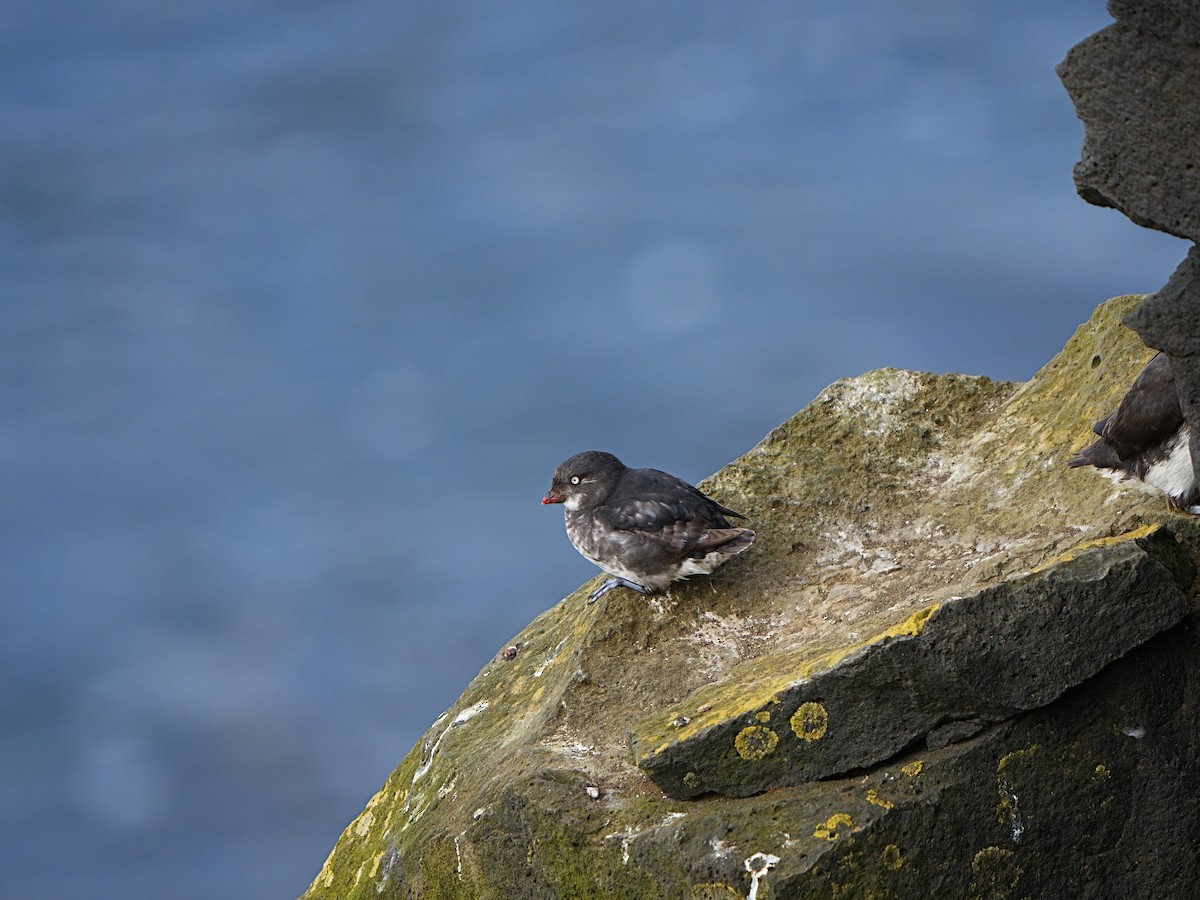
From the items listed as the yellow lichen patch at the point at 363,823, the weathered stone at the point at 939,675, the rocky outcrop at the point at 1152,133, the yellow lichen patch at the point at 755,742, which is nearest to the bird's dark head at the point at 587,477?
the weathered stone at the point at 939,675

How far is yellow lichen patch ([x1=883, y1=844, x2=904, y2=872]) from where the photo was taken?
24.2 feet

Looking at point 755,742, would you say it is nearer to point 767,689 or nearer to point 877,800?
point 767,689

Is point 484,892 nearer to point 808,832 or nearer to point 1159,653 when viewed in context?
point 808,832

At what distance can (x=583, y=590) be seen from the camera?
36.3 ft

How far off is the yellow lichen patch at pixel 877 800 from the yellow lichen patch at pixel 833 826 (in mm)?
142

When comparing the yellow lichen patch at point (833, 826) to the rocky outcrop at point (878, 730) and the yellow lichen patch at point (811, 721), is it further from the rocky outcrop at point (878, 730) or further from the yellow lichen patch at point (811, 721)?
the yellow lichen patch at point (811, 721)

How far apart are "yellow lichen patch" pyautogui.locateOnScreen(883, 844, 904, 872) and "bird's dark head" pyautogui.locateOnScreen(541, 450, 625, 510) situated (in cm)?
307

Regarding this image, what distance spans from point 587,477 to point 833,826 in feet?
10.1

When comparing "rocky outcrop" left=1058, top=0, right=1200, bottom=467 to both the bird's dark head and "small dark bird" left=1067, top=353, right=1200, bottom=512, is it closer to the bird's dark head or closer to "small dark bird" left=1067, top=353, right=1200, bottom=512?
"small dark bird" left=1067, top=353, right=1200, bottom=512

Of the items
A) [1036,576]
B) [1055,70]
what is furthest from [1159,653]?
[1055,70]

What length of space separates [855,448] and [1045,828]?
342 cm

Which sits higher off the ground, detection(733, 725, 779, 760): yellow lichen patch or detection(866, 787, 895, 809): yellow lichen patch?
detection(733, 725, 779, 760): yellow lichen patch

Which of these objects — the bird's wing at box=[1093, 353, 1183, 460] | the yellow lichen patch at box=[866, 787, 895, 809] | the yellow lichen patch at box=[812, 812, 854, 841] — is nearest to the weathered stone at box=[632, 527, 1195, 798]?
the yellow lichen patch at box=[866, 787, 895, 809]

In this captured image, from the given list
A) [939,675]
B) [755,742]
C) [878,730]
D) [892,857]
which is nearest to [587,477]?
[755,742]
